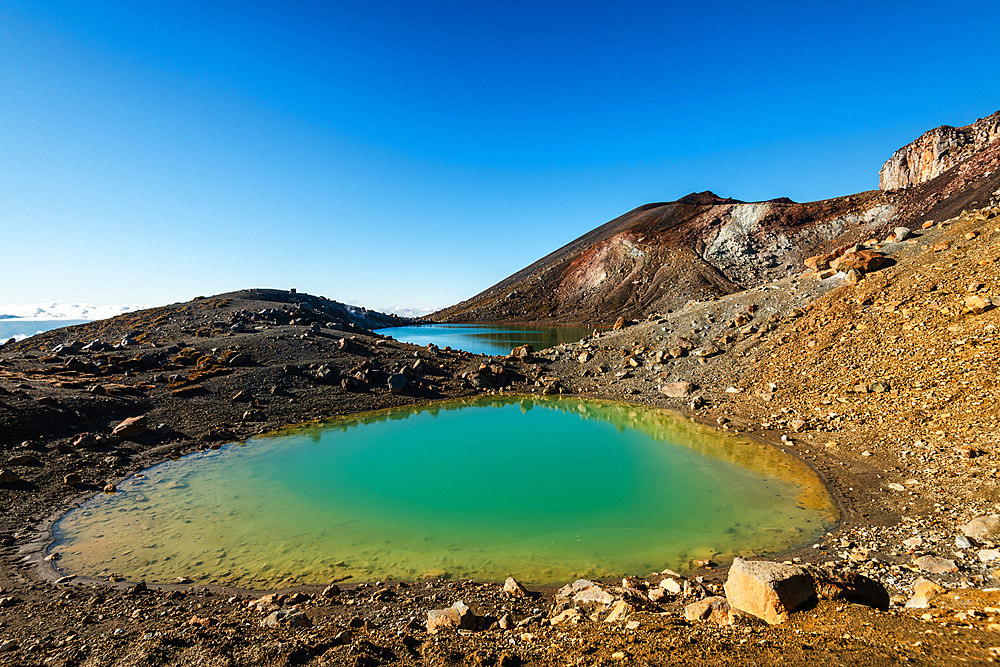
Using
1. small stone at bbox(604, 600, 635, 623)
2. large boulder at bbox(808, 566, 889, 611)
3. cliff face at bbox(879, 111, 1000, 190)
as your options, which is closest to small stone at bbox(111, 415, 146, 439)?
small stone at bbox(604, 600, 635, 623)

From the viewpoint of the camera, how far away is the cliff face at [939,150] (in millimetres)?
76688

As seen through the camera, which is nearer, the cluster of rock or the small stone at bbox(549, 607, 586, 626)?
the cluster of rock

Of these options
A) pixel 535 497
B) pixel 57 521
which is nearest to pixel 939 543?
pixel 535 497

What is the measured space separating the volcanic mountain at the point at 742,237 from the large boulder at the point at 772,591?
227ft

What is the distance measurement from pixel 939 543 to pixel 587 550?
7886mm

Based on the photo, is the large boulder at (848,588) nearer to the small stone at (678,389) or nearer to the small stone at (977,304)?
the small stone at (977,304)

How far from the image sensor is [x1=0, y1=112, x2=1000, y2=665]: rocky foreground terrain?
5.95m

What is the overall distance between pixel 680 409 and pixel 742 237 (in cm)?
7856

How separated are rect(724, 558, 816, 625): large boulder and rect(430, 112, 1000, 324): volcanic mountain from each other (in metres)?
69.1

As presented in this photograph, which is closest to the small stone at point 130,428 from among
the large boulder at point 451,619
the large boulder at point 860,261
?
the large boulder at point 451,619

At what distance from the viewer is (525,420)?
79.0 ft

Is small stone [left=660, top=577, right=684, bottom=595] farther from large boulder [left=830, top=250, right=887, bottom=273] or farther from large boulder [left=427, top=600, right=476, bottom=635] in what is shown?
large boulder [left=830, top=250, right=887, bottom=273]

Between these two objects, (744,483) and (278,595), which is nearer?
(278,595)

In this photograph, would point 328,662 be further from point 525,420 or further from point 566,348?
point 566,348
